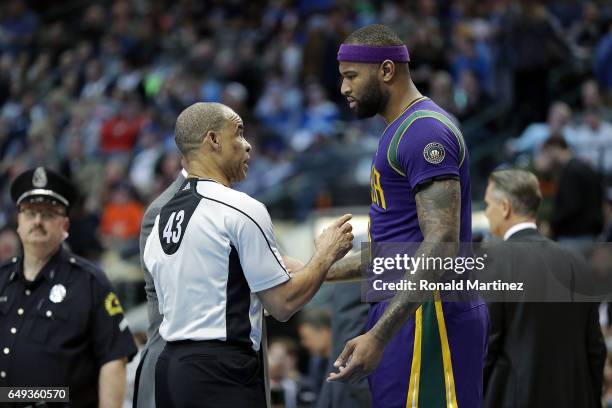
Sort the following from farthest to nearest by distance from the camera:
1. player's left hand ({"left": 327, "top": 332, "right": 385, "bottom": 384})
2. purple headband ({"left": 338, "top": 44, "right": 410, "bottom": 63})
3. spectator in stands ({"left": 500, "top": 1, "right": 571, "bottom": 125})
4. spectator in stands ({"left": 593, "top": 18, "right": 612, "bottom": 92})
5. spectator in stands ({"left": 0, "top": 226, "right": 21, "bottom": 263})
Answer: spectator in stands ({"left": 500, "top": 1, "right": 571, "bottom": 125})
spectator in stands ({"left": 593, "top": 18, "right": 612, "bottom": 92})
spectator in stands ({"left": 0, "top": 226, "right": 21, "bottom": 263})
purple headband ({"left": 338, "top": 44, "right": 410, "bottom": 63})
player's left hand ({"left": 327, "top": 332, "right": 385, "bottom": 384})

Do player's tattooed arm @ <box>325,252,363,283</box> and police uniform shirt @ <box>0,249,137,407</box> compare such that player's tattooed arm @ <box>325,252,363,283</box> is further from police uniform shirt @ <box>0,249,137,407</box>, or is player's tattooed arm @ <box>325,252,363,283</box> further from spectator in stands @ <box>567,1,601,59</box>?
spectator in stands @ <box>567,1,601,59</box>

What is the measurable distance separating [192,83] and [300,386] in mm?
10142

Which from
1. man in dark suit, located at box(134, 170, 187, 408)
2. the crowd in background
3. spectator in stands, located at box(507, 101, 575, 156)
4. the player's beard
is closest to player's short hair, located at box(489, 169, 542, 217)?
the player's beard

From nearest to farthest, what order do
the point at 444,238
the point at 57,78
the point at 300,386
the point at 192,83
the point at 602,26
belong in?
the point at 444,238, the point at 300,386, the point at 602,26, the point at 192,83, the point at 57,78

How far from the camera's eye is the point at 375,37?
486 cm

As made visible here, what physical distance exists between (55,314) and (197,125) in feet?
5.46

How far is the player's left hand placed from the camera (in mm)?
4387

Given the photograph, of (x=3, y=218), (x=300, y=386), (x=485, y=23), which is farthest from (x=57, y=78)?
(x=300, y=386)

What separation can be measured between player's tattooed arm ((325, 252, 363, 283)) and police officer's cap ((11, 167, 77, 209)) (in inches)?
65.8

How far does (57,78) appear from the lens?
21.9 meters

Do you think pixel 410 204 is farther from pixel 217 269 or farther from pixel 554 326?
pixel 554 326

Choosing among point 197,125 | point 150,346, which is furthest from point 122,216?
point 197,125

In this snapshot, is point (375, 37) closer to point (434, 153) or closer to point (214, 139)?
point (434, 153)

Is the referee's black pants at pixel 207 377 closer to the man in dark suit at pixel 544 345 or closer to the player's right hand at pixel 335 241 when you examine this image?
the player's right hand at pixel 335 241
